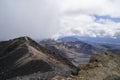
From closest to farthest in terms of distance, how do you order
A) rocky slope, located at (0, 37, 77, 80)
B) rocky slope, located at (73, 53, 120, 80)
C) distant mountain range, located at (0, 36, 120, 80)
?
→ 1. rocky slope, located at (73, 53, 120, 80)
2. distant mountain range, located at (0, 36, 120, 80)
3. rocky slope, located at (0, 37, 77, 80)

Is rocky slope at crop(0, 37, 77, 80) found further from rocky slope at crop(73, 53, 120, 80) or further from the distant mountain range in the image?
rocky slope at crop(73, 53, 120, 80)

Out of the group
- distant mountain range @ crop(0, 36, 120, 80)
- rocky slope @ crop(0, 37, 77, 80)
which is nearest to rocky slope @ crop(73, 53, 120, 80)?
distant mountain range @ crop(0, 36, 120, 80)

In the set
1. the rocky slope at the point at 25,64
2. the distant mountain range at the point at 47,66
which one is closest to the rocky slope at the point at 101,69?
the distant mountain range at the point at 47,66

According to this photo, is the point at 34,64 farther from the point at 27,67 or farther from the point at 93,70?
the point at 93,70

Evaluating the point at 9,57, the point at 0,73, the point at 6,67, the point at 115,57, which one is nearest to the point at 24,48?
the point at 9,57

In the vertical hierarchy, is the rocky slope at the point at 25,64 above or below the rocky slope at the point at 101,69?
below

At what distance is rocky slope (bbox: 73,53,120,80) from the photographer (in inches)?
853

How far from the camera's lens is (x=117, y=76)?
72.8 feet

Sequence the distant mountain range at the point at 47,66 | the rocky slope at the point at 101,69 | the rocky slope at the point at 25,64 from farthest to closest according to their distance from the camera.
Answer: the rocky slope at the point at 25,64, the distant mountain range at the point at 47,66, the rocky slope at the point at 101,69

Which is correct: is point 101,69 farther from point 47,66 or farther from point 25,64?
point 25,64

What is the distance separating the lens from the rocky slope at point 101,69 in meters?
21.7

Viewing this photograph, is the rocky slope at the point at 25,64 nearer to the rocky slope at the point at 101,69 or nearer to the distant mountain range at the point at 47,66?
the distant mountain range at the point at 47,66

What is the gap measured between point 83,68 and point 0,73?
72.1 m

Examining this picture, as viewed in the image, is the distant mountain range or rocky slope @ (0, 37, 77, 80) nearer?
the distant mountain range
